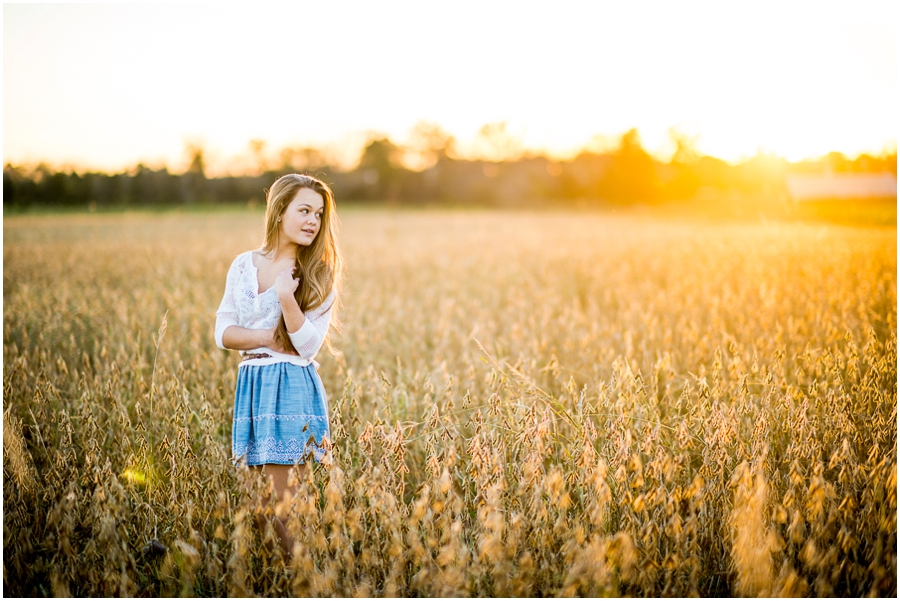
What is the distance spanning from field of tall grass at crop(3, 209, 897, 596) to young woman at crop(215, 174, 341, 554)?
191 millimetres

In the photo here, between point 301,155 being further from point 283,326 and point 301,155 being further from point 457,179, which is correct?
point 283,326

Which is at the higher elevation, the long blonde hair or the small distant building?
the small distant building

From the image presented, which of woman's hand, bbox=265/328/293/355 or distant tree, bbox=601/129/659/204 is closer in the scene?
woman's hand, bbox=265/328/293/355

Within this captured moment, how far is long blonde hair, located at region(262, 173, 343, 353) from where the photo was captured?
232 cm

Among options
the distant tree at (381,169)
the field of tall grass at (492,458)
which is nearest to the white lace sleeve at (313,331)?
the field of tall grass at (492,458)

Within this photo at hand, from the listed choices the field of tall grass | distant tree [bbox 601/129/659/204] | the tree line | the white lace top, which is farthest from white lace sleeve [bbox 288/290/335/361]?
distant tree [bbox 601/129/659/204]

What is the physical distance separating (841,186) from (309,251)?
1052 centimetres

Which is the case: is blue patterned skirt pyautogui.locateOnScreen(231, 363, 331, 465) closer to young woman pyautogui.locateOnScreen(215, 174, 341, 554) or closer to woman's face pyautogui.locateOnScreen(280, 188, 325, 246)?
young woman pyautogui.locateOnScreen(215, 174, 341, 554)

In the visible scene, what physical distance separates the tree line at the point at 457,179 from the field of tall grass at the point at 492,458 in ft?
54.6

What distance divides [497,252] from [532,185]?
27.8m

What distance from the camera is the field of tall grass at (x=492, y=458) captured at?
177 centimetres

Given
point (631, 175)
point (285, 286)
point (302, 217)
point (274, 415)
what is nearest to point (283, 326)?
point (285, 286)

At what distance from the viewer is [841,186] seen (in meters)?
9.54

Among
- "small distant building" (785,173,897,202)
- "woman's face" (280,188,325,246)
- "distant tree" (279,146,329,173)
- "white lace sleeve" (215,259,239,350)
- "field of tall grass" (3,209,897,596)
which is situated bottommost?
"field of tall grass" (3,209,897,596)
